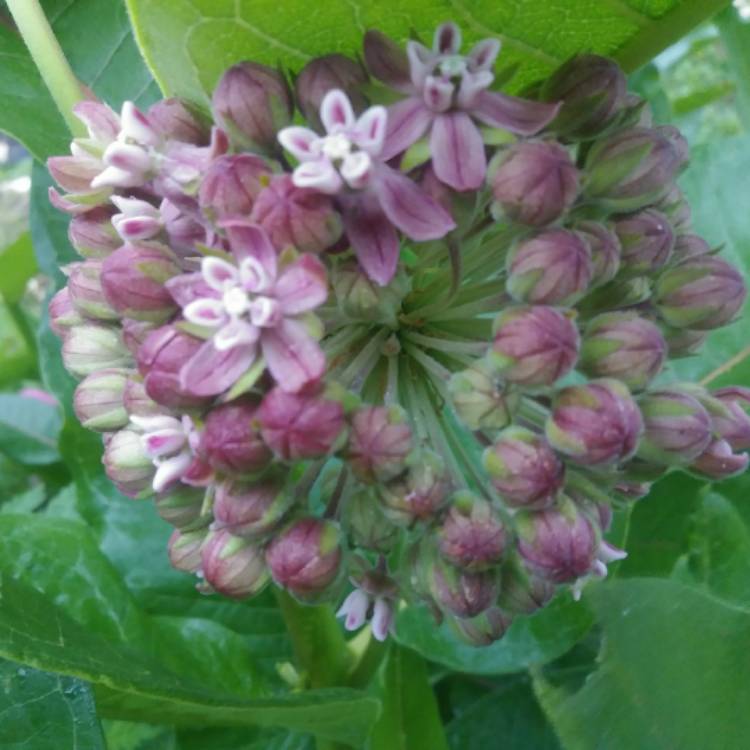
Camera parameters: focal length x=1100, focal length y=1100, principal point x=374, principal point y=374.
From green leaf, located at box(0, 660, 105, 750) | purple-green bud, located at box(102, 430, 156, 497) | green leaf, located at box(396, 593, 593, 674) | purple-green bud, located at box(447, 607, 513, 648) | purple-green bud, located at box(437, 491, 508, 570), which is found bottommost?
green leaf, located at box(396, 593, 593, 674)

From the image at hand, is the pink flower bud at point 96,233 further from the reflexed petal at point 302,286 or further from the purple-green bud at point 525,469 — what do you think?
the purple-green bud at point 525,469

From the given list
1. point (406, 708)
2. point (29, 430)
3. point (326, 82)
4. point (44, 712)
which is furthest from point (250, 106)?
point (29, 430)

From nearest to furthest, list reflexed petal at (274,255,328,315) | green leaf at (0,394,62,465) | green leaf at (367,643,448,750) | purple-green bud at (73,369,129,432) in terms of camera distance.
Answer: reflexed petal at (274,255,328,315) → purple-green bud at (73,369,129,432) → green leaf at (367,643,448,750) → green leaf at (0,394,62,465)

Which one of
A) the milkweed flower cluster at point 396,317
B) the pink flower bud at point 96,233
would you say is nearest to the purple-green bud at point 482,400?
the milkweed flower cluster at point 396,317

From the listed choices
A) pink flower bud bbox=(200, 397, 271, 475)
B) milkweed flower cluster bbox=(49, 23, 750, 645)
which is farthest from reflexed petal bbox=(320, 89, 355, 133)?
pink flower bud bbox=(200, 397, 271, 475)

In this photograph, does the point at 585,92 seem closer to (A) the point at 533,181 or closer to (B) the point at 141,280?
(A) the point at 533,181

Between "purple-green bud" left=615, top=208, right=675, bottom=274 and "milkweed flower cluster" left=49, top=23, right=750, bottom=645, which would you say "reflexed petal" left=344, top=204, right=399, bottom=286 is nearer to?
"milkweed flower cluster" left=49, top=23, right=750, bottom=645

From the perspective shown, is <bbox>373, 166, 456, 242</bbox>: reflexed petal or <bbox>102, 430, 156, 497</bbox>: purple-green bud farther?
<bbox>102, 430, 156, 497</bbox>: purple-green bud

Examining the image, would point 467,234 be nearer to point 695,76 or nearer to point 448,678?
point 448,678
